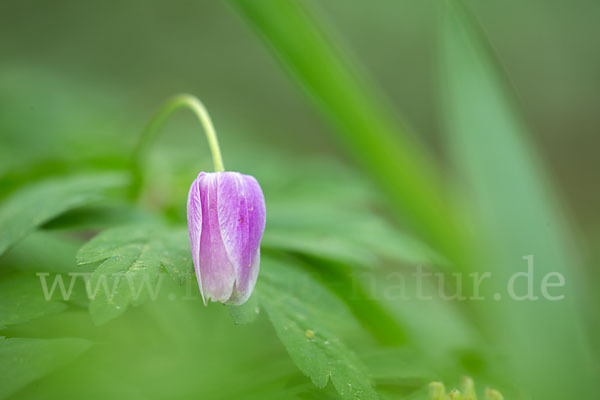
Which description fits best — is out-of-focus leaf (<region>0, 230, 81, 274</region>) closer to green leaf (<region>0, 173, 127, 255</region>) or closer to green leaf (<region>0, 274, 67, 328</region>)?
green leaf (<region>0, 173, 127, 255</region>)

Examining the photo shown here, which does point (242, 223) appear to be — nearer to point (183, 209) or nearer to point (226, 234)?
point (226, 234)

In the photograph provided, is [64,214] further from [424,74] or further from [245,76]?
[424,74]

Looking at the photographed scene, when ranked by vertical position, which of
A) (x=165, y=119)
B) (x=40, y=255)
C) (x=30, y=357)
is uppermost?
(x=165, y=119)

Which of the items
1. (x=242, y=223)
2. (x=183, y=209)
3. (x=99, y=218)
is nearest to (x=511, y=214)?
(x=183, y=209)

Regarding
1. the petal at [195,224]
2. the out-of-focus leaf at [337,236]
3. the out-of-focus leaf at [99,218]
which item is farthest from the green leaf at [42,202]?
the out-of-focus leaf at [337,236]

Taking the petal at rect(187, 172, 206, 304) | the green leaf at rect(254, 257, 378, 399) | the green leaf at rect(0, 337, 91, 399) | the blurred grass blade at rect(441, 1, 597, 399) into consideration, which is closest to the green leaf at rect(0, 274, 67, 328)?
the green leaf at rect(0, 337, 91, 399)
